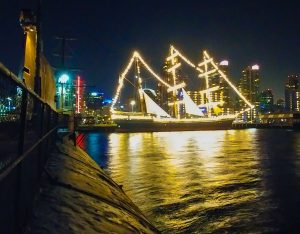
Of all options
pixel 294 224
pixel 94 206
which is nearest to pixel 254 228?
pixel 294 224

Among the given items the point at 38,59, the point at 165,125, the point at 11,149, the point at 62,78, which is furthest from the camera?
the point at 165,125

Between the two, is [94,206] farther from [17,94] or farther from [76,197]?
[17,94]

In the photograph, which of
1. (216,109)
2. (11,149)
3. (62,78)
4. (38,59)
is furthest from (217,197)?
(216,109)

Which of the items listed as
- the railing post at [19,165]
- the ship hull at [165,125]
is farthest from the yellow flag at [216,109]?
the railing post at [19,165]

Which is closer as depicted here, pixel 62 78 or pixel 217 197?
pixel 217 197

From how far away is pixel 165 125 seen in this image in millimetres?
134375

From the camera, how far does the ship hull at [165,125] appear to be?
134538 millimetres

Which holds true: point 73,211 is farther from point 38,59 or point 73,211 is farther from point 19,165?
point 38,59

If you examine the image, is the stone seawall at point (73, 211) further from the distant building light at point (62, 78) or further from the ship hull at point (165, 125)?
the ship hull at point (165, 125)

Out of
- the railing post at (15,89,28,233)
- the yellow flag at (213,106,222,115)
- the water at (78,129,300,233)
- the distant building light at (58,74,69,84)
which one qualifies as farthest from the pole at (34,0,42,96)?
the yellow flag at (213,106,222,115)

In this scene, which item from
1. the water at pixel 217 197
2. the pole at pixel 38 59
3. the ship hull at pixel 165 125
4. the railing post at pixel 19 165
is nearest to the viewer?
the railing post at pixel 19 165

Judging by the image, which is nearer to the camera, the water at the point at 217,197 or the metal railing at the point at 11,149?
the metal railing at the point at 11,149

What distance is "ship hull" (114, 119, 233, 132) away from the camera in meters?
135

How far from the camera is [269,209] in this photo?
11.2m
